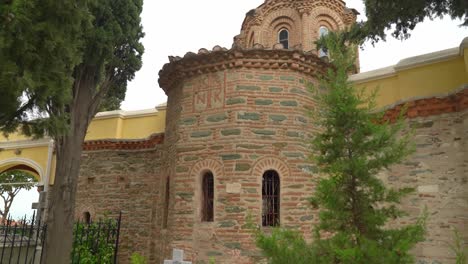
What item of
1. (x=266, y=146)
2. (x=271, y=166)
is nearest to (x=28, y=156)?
(x=266, y=146)

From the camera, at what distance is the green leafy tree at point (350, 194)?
3754 millimetres

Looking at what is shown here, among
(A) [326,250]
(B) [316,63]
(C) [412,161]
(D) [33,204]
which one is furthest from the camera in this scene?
(D) [33,204]

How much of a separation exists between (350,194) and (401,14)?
608cm

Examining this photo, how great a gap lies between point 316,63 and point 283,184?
9.80 feet

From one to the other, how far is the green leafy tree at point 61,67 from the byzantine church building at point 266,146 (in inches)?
59.7

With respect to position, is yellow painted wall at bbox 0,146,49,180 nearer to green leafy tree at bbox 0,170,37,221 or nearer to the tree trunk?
the tree trunk

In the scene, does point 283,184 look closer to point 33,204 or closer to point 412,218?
point 412,218

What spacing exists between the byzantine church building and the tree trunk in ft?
6.40

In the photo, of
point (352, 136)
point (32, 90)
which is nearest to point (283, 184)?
point (352, 136)

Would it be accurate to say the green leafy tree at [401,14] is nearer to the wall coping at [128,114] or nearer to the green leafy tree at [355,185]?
the green leafy tree at [355,185]

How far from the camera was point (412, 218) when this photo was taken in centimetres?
798

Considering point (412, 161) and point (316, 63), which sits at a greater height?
point (316, 63)

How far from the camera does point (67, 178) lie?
841 centimetres

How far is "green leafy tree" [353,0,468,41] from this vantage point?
26.5 feet
